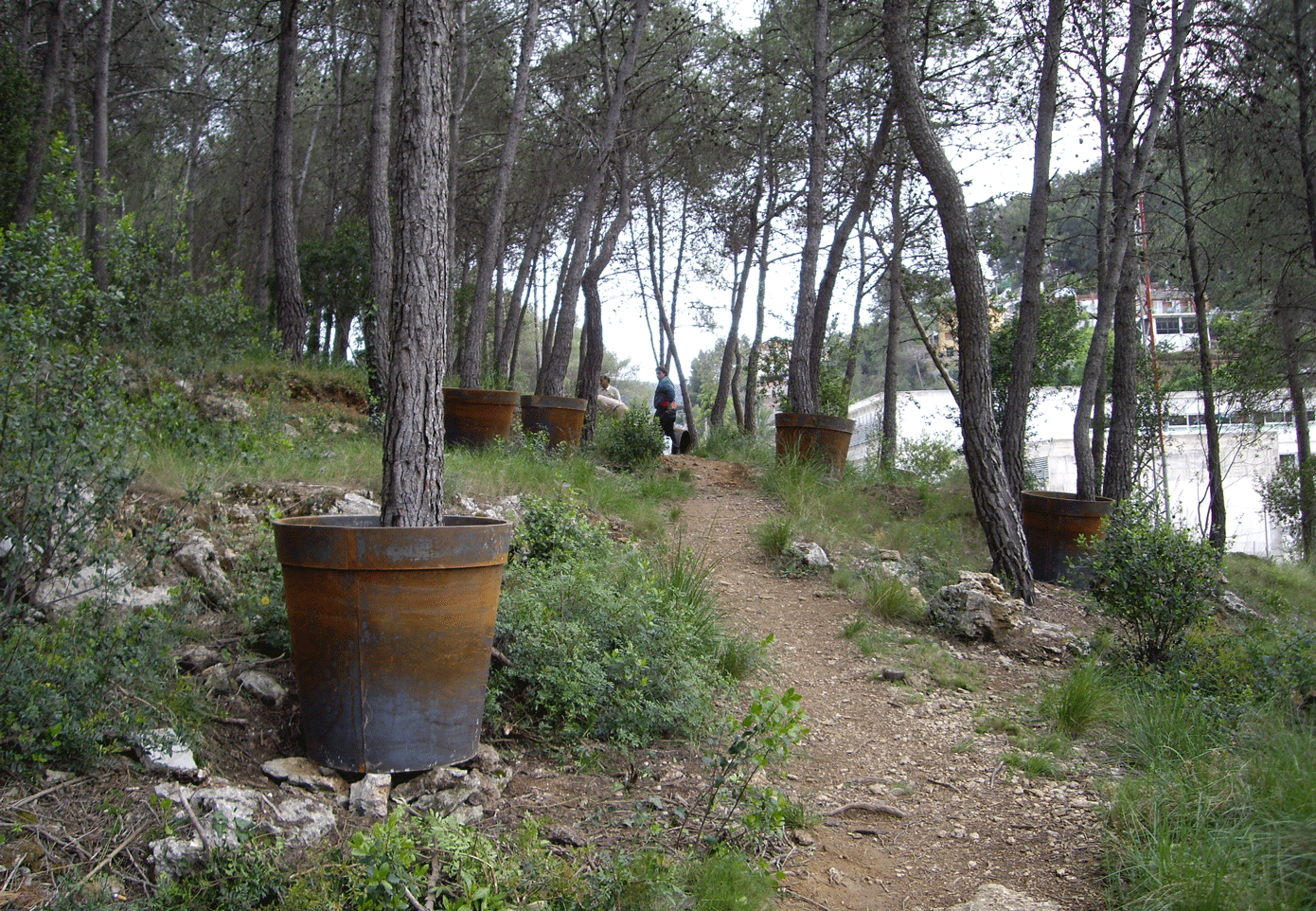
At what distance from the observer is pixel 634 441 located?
9.17m

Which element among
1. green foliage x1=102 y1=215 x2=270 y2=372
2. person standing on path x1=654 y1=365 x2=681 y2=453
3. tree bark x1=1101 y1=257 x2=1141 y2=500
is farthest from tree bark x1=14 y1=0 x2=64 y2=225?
tree bark x1=1101 y1=257 x2=1141 y2=500

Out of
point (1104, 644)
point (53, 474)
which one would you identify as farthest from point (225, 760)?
point (1104, 644)

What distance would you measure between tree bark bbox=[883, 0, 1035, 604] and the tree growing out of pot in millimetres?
4581

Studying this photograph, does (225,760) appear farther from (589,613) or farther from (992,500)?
(992,500)

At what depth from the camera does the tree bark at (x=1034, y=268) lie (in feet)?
25.3

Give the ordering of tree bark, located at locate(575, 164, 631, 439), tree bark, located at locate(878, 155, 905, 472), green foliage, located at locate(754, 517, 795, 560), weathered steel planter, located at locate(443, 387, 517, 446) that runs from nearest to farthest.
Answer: green foliage, located at locate(754, 517, 795, 560)
weathered steel planter, located at locate(443, 387, 517, 446)
tree bark, located at locate(575, 164, 631, 439)
tree bark, located at locate(878, 155, 905, 472)

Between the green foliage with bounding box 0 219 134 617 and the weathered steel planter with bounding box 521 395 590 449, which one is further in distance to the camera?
the weathered steel planter with bounding box 521 395 590 449

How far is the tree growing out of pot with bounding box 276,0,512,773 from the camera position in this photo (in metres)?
2.76

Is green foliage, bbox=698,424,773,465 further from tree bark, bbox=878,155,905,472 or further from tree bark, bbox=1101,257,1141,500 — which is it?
tree bark, bbox=1101,257,1141,500

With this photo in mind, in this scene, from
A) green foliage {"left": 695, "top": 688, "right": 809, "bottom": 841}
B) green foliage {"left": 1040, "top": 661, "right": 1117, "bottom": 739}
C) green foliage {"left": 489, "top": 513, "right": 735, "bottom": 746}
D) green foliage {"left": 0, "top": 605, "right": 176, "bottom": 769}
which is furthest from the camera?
green foliage {"left": 1040, "top": 661, "right": 1117, "bottom": 739}

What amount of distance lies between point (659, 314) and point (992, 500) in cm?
1330

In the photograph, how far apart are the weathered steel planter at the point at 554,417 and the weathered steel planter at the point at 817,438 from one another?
211 centimetres

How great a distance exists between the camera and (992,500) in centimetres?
658

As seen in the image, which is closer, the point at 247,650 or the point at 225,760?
the point at 225,760
